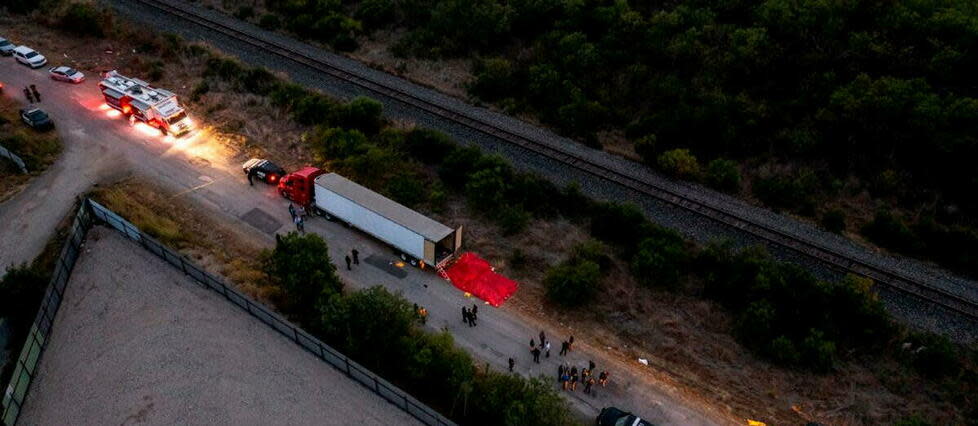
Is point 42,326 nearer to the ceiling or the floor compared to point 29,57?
nearer to the ceiling

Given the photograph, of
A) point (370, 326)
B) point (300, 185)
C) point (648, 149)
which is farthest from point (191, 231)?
point (648, 149)

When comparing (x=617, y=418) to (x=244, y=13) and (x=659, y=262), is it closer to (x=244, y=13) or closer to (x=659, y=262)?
(x=659, y=262)

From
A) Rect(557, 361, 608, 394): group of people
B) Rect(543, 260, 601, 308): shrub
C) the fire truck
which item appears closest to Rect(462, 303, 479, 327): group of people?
Rect(543, 260, 601, 308): shrub

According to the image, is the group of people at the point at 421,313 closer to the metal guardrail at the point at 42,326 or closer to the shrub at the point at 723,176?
the metal guardrail at the point at 42,326

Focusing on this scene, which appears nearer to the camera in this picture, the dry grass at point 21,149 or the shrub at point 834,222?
the shrub at point 834,222

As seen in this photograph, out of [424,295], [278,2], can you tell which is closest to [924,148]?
[424,295]

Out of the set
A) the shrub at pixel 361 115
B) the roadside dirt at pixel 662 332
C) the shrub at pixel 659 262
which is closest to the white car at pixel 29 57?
the roadside dirt at pixel 662 332

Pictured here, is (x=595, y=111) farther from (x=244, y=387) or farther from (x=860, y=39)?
(x=244, y=387)

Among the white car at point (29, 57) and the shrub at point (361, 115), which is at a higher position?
the shrub at point (361, 115)
